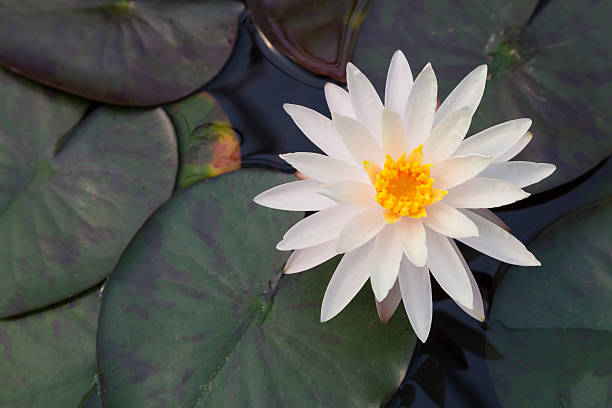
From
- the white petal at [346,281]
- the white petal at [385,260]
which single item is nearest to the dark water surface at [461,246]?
the white petal at [346,281]

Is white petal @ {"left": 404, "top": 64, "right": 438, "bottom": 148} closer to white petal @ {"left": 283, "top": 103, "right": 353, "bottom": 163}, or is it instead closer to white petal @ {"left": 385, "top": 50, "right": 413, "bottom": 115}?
white petal @ {"left": 385, "top": 50, "right": 413, "bottom": 115}

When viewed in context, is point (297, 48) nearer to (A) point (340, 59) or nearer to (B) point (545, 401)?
(A) point (340, 59)

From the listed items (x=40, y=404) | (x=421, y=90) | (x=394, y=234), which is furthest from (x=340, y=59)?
(x=40, y=404)

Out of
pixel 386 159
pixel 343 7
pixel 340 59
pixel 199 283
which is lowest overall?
pixel 199 283

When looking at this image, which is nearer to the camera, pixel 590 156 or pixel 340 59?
pixel 590 156

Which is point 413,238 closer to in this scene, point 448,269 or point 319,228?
point 448,269

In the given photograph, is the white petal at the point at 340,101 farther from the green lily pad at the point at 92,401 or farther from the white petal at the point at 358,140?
the green lily pad at the point at 92,401

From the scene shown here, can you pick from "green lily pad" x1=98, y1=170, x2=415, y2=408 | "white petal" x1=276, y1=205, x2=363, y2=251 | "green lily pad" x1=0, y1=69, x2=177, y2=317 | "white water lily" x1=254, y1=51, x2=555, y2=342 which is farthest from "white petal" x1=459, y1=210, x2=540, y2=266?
"green lily pad" x1=0, y1=69, x2=177, y2=317
